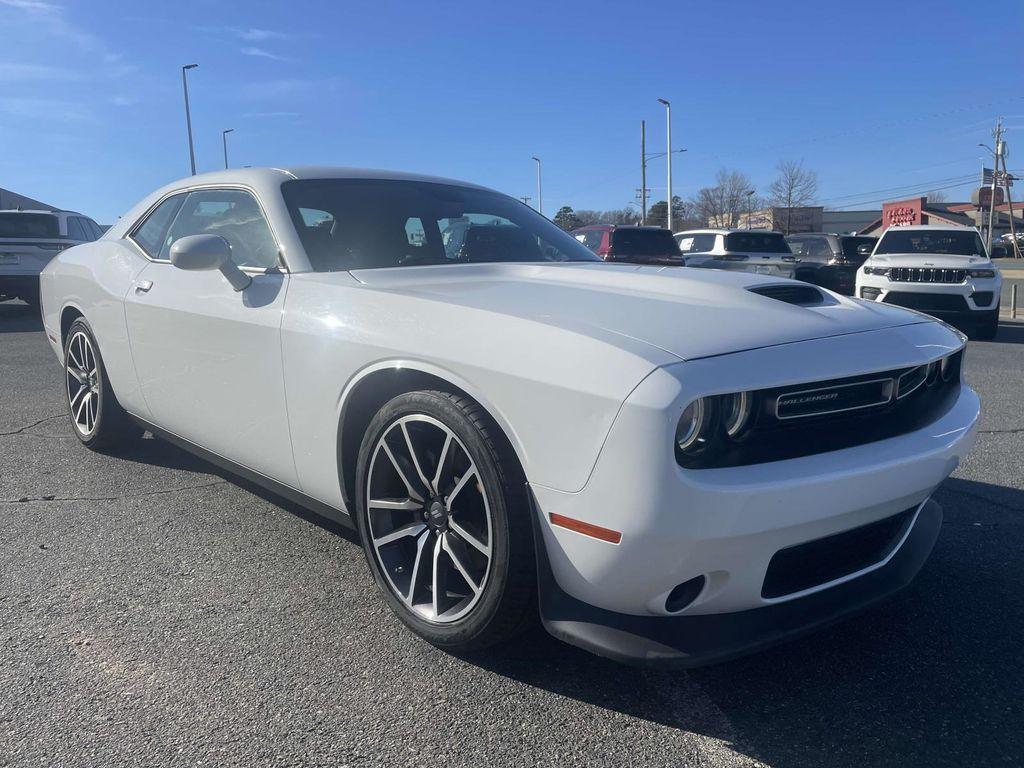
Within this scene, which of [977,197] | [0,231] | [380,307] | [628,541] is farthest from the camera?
[977,197]

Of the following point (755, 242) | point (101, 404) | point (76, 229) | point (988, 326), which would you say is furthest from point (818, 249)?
point (101, 404)

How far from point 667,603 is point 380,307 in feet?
4.02

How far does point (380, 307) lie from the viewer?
100 inches

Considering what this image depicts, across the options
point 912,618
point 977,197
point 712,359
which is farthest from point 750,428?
point 977,197

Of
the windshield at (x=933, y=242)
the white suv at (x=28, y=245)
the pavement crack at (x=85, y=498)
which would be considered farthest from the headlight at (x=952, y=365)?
the white suv at (x=28, y=245)

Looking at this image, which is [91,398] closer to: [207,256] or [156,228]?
[156,228]

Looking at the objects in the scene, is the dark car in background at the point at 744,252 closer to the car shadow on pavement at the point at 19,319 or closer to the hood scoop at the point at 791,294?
the car shadow on pavement at the point at 19,319

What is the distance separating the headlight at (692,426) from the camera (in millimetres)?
1904

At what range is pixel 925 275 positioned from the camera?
36.3 ft

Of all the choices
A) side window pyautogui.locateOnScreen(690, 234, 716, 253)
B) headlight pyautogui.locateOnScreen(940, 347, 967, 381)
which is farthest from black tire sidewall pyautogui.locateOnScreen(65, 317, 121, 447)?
side window pyautogui.locateOnScreen(690, 234, 716, 253)

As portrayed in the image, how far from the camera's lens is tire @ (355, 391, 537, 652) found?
83.4 inches

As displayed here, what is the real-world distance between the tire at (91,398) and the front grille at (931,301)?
9387 mm

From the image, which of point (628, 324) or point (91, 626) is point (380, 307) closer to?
point (628, 324)

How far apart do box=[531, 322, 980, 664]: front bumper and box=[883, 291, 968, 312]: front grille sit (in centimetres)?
934
